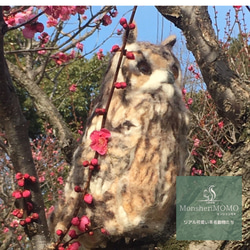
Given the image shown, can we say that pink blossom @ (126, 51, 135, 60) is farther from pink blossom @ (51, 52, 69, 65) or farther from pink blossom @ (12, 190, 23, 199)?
pink blossom @ (51, 52, 69, 65)

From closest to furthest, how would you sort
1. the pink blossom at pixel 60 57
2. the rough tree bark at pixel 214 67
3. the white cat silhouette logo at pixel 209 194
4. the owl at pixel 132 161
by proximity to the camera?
the owl at pixel 132 161
the white cat silhouette logo at pixel 209 194
the rough tree bark at pixel 214 67
the pink blossom at pixel 60 57

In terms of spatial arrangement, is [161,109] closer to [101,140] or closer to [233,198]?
[101,140]

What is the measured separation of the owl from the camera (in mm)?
543

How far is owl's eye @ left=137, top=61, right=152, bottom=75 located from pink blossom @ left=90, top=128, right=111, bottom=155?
121 millimetres

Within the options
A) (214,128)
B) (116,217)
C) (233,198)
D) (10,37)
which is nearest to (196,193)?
(233,198)

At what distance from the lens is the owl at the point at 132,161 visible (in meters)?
0.54

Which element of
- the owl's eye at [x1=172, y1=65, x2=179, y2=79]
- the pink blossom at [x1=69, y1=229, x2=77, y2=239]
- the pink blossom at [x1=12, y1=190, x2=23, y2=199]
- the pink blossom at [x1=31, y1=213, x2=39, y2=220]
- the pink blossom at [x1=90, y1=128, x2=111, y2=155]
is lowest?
the pink blossom at [x1=69, y1=229, x2=77, y2=239]

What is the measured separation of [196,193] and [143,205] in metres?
0.16

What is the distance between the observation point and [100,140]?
1.81 feet

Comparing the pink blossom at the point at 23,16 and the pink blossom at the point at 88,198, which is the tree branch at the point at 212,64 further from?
the pink blossom at the point at 88,198

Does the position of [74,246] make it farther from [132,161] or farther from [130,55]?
[130,55]

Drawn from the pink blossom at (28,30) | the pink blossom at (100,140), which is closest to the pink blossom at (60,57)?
the pink blossom at (28,30)

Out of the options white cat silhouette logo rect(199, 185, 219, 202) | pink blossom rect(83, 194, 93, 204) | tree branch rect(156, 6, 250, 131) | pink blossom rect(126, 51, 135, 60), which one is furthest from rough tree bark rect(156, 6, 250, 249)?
pink blossom rect(83, 194, 93, 204)

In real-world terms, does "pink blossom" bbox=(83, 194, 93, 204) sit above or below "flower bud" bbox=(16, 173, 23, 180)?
below
